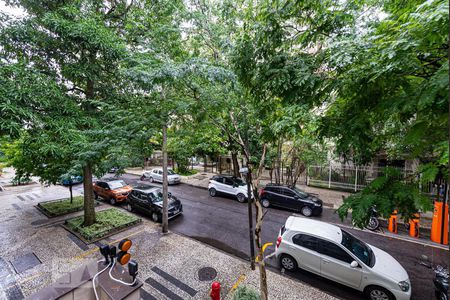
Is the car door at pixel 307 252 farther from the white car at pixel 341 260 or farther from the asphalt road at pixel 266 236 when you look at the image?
the asphalt road at pixel 266 236

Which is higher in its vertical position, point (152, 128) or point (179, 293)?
point (152, 128)

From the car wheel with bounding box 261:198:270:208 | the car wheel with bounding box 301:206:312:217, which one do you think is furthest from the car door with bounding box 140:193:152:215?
the car wheel with bounding box 301:206:312:217

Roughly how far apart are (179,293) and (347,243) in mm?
4977

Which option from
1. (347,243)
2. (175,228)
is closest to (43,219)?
(175,228)

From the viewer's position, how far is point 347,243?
5.45 metres

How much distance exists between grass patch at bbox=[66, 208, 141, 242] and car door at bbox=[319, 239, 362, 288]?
834 centimetres

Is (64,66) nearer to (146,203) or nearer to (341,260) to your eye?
(146,203)

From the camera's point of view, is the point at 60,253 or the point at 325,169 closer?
the point at 60,253

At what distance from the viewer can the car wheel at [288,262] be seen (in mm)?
6074

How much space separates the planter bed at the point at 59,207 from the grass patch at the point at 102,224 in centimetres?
184

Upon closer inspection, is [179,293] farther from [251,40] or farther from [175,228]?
[251,40]

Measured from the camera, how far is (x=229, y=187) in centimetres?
1349

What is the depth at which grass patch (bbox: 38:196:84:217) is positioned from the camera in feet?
34.5

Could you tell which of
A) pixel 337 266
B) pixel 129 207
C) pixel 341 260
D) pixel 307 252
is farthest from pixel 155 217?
pixel 341 260
